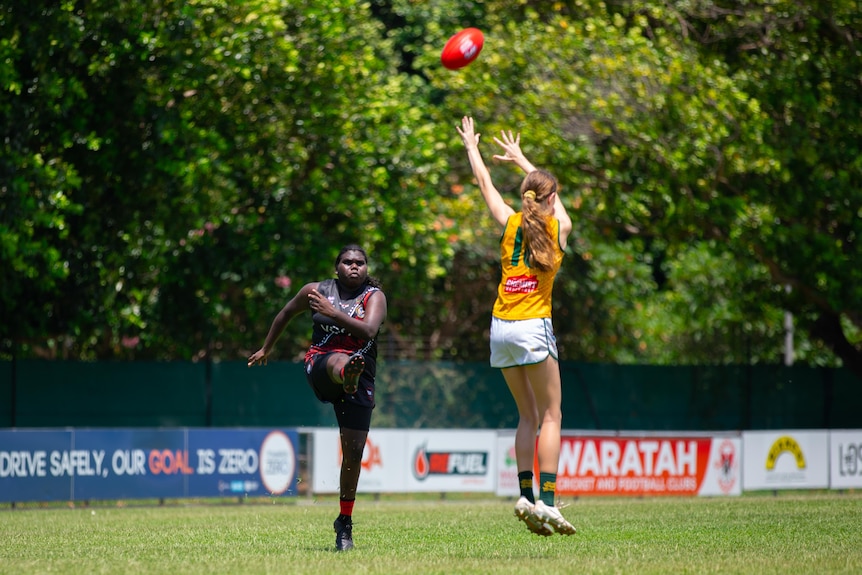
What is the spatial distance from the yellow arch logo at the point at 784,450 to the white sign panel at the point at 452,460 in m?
4.26

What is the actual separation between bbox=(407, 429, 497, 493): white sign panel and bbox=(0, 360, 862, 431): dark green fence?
2616 mm

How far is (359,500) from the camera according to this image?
17734 mm

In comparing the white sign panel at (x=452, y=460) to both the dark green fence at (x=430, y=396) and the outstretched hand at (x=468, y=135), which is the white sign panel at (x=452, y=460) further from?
the outstretched hand at (x=468, y=135)

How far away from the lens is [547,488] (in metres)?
7.30

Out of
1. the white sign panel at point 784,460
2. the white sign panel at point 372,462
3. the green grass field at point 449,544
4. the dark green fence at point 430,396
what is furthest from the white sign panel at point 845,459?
the green grass field at point 449,544

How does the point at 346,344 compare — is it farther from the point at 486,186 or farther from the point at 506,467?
the point at 506,467

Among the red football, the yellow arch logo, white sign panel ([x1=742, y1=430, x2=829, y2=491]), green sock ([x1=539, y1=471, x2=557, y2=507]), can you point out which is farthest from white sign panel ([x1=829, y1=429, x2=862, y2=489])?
green sock ([x1=539, y1=471, x2=557, y2=507])

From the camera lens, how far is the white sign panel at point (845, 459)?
1886 centimetres

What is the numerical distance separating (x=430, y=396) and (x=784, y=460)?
5.91 m

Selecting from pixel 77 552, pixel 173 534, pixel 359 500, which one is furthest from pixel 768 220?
pixel 77 552

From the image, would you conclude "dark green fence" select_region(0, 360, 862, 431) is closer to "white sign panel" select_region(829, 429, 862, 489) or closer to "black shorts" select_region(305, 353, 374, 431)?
"white sign panel" select_region(829, 429, 862, 489)

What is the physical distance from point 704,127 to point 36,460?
1165 cm

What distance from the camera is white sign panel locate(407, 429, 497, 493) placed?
59.6 feet

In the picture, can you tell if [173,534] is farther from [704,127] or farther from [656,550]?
[704,127]
